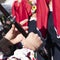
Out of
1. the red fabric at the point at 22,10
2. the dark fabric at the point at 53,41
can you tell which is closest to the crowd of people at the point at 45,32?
the dark fabric at the point at 53,41

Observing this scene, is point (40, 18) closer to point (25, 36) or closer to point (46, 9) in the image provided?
point (46, 9)

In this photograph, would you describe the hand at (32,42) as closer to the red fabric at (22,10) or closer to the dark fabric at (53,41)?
the dark fabric at (53,41)

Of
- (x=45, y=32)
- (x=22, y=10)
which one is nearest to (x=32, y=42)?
(x=45, y=32)

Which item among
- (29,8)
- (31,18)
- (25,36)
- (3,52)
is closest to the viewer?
(25,36)

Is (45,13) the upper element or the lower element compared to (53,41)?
upper

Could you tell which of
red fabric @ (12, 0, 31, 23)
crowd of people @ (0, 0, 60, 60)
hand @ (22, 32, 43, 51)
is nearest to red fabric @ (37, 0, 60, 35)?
crowd of people @ (0, 0, 60, 60)

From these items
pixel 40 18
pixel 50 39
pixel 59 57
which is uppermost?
pixel 40 18

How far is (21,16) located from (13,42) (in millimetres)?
663

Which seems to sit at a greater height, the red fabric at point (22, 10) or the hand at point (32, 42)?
the hand at point (32, 42)

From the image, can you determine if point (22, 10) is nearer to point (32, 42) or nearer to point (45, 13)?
point (45, 13)

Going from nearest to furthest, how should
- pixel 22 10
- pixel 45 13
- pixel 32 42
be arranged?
pixel 32 42 → pixel 45 13 → pixel 22 10

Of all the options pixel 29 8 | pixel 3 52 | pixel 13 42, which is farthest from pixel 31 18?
pixel 13 42

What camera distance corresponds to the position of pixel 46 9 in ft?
4.52

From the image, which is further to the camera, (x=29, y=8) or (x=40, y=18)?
(x=29, y=8)
